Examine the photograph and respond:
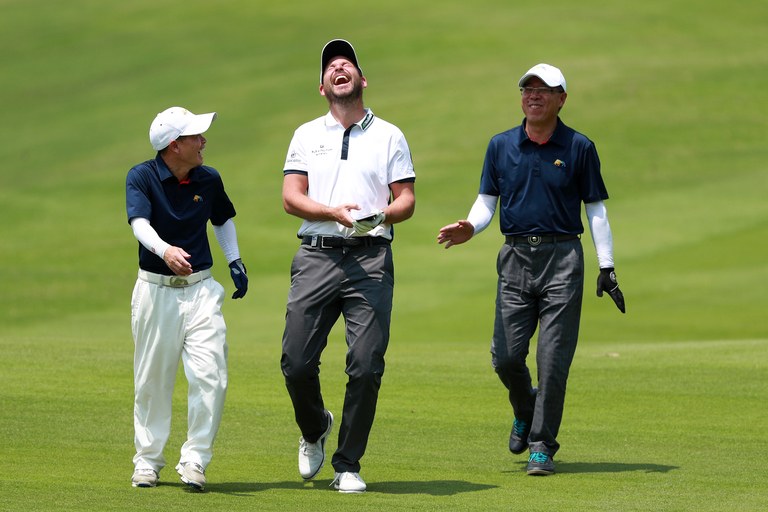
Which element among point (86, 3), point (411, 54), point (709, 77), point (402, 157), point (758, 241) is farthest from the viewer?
point (86, 3)

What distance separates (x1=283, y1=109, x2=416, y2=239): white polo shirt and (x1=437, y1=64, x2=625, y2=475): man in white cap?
0.74 meters

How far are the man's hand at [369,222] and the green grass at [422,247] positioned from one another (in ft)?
4.92

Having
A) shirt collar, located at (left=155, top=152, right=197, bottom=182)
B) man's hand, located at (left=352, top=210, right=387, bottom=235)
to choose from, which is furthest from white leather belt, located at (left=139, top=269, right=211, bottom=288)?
man's hand, located at (left=352, top=210, right=387, bottom=235)

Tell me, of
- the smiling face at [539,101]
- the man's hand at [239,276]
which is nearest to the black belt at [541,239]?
the smiling face at [539,101]

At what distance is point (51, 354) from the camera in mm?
13789

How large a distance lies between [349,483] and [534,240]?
6.81ft

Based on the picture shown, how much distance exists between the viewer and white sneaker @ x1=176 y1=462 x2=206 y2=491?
25.7ft

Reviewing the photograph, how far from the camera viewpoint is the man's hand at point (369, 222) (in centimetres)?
817

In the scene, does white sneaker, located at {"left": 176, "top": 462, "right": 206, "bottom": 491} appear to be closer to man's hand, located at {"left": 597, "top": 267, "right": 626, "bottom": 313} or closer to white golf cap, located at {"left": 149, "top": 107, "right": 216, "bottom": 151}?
white golf cap, located at {"left": 149, "top": 107, "right": 216, "bottom": 151}

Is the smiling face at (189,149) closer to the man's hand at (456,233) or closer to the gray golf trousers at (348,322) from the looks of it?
the gray golf trousers at (348,322)

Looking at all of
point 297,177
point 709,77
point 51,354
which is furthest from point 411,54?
point 297,177

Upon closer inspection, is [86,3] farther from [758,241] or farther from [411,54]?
[758,241]

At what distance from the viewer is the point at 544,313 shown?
30.3 feet

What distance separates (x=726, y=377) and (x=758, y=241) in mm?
13460
